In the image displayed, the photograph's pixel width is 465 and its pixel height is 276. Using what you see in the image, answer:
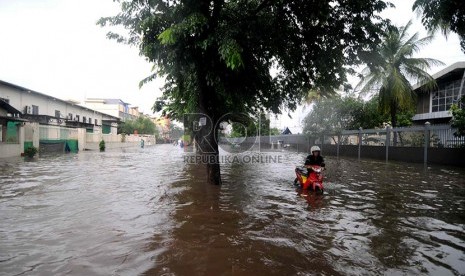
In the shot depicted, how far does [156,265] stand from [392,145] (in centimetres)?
1969

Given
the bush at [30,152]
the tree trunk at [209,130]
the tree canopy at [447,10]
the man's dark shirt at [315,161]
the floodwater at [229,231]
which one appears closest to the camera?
the floodwater at [229,231]

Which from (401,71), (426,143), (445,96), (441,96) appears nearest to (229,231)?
(426,143)

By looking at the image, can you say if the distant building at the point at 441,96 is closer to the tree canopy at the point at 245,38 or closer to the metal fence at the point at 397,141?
the metal fence at the point at 397,141

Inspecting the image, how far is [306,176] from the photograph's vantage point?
876 cm

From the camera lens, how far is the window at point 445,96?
24.4 metres

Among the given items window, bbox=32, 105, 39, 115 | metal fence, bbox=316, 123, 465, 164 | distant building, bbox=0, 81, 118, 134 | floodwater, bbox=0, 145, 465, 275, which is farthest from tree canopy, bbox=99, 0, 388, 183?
window, bbox=32, 105, 39, 115

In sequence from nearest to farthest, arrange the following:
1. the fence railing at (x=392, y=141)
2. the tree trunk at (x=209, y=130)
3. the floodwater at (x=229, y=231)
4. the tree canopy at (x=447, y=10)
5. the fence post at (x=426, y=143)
A: the floodwater at (x=229, y=231) < the tree canopy at (x=447, y=10) < the tree trunk at (x=209, y=130) < the fence railing at (x=392, y=141) < the fence post at (x=426, y=143)

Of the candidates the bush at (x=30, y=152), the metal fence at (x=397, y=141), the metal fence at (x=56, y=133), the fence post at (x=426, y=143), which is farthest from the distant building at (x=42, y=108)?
the fence post at (x=426, y=143)

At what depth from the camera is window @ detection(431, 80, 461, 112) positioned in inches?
960

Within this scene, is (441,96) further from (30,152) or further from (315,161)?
(30,152)

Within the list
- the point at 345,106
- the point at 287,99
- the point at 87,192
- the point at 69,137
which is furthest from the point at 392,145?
the point at 69,137

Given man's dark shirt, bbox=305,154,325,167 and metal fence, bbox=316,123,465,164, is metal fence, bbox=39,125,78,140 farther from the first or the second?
metal fence, bbox=316,123,465,164

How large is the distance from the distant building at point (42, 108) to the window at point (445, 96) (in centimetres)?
3412

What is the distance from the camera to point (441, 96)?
85.8 feet
